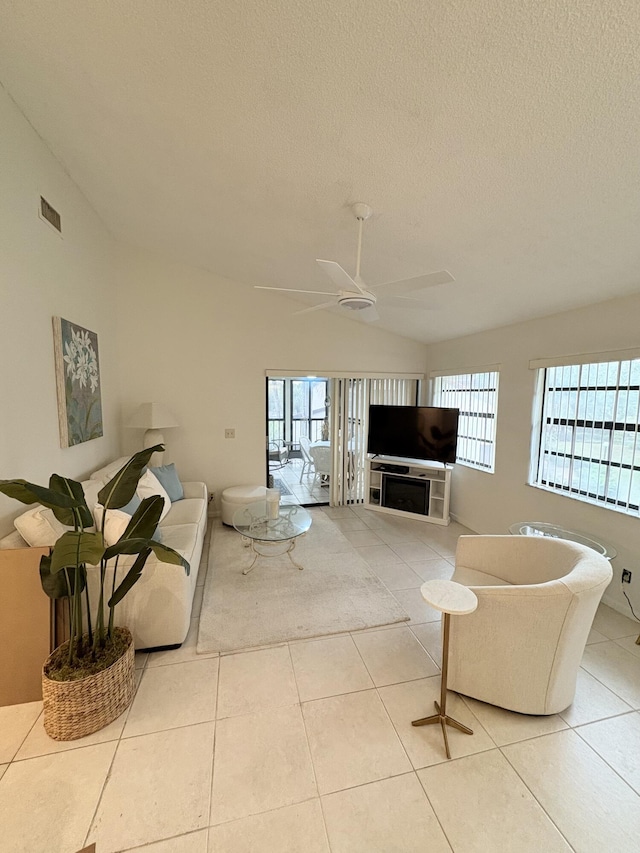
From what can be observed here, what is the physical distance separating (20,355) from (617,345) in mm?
4229

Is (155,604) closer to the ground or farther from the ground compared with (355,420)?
closer to the ground

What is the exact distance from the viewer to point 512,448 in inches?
150

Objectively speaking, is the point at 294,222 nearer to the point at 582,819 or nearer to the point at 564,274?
the point at 564,274

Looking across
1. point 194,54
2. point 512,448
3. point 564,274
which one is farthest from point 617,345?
point 194,54

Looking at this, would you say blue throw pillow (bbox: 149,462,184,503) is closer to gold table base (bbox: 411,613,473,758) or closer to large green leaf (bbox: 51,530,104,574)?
large green leaf (bbox: 51,530,104,574)

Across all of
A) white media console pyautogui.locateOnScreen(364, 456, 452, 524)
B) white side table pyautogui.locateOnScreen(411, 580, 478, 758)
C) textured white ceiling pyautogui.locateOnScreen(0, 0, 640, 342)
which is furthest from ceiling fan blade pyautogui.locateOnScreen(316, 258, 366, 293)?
white media console pyautogui.locateOnScreen(364, 456, 452, 524)

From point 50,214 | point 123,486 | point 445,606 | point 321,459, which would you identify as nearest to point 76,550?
point 123,486

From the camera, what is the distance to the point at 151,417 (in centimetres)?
394

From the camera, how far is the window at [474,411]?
4164 millimetres

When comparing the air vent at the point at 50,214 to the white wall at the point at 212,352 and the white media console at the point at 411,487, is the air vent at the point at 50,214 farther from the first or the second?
the white media console at the point at 411,487

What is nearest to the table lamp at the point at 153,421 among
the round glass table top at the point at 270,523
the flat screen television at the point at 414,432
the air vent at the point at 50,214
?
the round glass table top at the point at 270,523

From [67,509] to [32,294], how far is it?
1534 millimetres

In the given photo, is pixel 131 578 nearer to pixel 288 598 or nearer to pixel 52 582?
pixel 52 582

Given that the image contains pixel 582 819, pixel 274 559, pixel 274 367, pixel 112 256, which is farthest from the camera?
pixel 274 367
